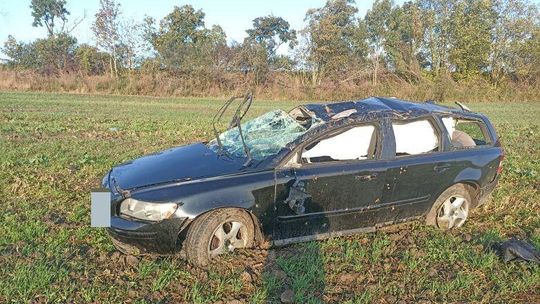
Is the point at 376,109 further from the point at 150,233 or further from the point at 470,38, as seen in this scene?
the point at 470,38

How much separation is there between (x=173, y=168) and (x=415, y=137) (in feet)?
8.50

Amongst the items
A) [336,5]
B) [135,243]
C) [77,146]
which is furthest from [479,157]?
[336,5]

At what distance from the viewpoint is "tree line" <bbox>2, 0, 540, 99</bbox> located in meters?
33.8

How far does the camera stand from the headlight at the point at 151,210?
3.56 m

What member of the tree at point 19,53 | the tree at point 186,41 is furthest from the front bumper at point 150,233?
the tree at point 19,53

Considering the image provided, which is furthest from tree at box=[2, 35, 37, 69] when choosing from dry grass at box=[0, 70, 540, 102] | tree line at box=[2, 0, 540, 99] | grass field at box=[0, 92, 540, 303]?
grass field at box=[0, 92, 540, 303]

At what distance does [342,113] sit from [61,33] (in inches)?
1662

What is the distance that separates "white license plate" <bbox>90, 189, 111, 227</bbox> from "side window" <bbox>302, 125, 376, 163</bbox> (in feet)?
6.25

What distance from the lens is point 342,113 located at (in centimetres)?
443

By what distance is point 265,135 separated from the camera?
4.67 metres

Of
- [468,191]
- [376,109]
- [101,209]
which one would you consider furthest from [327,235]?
[101,209]

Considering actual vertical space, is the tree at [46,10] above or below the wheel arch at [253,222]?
above

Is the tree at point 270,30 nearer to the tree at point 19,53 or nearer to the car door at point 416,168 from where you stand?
the tree at point 19,53

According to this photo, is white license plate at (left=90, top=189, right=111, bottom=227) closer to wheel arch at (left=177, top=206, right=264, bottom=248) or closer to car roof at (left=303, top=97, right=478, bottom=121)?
wheel arch at (left=177, top=206, right=264, bottom=248)
